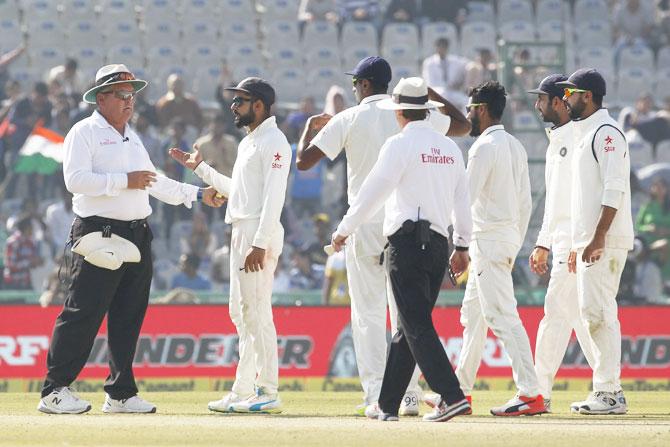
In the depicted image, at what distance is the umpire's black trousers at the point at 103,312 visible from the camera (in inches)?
398

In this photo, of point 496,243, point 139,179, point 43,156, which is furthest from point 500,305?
point 43,156

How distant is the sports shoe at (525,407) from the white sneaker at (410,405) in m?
0.59

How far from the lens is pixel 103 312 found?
10.2 metres

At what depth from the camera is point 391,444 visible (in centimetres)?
832

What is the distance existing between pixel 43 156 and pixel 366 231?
10.7m

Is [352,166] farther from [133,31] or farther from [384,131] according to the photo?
[133,31]

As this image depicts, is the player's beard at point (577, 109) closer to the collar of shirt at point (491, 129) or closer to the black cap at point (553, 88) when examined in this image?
the black cap at point (553, 88)

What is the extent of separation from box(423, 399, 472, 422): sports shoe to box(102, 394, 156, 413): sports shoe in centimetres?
210

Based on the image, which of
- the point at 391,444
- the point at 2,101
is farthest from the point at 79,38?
the point at 391,444

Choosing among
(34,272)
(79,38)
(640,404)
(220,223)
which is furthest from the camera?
(79,38)

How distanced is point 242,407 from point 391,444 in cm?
244

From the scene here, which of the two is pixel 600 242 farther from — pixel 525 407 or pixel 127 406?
pixel 127 406

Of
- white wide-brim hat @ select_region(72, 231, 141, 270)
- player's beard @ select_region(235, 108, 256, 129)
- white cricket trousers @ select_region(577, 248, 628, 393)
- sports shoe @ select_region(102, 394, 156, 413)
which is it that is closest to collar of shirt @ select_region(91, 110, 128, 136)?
white wide-brim hat @ select_region(72, 231, 141, 270)

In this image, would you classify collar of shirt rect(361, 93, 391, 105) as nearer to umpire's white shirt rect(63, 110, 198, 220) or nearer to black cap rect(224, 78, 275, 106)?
black cap rect(224, 78, 275, 106)
